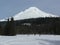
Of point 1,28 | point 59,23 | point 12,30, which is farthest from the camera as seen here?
point 59,23

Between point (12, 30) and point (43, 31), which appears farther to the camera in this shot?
point (43, 31)

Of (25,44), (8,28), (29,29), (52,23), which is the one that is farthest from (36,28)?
(25,44)

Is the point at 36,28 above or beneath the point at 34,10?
beneath

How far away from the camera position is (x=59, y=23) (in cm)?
847

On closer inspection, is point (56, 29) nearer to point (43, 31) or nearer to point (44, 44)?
point (43, 31)

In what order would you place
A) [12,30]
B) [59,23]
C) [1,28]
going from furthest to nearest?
[59,23] → [1,28] → [12,30]

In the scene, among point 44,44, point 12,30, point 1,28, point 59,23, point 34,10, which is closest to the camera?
point 44,44

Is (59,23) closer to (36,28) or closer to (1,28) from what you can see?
(36,28)

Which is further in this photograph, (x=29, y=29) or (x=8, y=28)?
(x=29, y=29)

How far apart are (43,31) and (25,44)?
6.23 meters

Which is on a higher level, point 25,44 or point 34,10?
point 34,10

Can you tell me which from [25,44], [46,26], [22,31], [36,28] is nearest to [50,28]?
[46,26]

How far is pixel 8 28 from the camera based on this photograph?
7262 millimetres

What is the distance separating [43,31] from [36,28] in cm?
46
